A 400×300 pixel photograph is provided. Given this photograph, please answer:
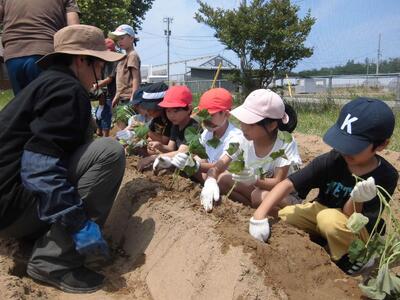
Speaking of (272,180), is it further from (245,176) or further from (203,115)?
(203,115)

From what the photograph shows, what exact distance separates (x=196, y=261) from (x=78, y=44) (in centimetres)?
134

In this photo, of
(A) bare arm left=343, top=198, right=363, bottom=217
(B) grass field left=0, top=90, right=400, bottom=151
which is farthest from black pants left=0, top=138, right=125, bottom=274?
(B) grass field left=0, top=90, right=400, bottom=151

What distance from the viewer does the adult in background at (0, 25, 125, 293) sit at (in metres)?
2.27

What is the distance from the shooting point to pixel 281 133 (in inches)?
116

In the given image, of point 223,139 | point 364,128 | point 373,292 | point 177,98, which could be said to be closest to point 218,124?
point 223,139

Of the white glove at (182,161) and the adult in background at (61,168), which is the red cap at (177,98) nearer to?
the white glove at (182,161)

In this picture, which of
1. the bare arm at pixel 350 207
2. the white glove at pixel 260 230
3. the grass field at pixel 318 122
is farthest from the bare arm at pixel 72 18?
the grass field at pixel 318 122

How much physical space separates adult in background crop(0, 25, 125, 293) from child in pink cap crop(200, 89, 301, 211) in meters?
0.74

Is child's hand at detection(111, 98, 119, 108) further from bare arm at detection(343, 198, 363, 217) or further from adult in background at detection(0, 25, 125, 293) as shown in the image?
bare arm at detection(343, 198, 363, 217)

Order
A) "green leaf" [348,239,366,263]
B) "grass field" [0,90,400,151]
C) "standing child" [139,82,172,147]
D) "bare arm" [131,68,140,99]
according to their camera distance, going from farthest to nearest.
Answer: "grass field" [0,90,400,151], "bare arm" [131,68,140,99], "standing child" [139,82,172,147], "green leaf" [348,239,366,263]

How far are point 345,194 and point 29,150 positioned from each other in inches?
69.0

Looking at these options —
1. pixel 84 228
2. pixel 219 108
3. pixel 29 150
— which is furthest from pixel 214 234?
pixel 219 108

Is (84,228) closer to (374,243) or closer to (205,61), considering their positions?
(374,243)

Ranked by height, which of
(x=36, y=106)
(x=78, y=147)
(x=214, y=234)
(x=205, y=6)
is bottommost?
(x=214, y=234)
